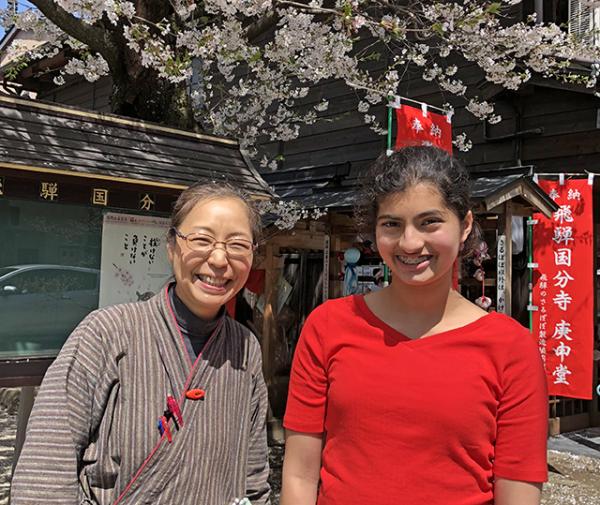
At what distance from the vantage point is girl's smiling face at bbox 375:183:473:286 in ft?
5.81

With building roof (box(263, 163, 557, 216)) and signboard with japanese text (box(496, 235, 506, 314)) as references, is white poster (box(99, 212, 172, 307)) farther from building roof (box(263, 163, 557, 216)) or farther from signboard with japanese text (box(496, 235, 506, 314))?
signboard with japanese text (box(496, 235, 506, 314))

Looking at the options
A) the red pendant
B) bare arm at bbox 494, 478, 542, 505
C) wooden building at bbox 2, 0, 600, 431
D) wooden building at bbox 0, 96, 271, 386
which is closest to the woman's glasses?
the red pendant

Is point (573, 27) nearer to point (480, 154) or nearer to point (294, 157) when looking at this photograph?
point (480, 154)

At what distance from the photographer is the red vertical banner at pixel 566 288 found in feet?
21.9

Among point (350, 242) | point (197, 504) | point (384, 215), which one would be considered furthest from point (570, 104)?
point (197, 504)

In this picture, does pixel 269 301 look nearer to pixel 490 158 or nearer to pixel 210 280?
pixel 490 158

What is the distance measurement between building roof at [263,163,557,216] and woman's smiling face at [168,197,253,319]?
148 cm

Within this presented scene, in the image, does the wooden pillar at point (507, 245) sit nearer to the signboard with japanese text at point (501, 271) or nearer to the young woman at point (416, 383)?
the signboard with japanese text at point (501, 271)

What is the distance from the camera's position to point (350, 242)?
7633 mm

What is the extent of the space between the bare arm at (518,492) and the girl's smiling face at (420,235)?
61 centimetres

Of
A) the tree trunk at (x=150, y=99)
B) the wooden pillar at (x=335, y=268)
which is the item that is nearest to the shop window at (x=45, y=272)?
the tree trunk at (x=150, y=99)

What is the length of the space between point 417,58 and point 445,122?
955 mm

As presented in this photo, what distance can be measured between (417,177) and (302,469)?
0.98 m

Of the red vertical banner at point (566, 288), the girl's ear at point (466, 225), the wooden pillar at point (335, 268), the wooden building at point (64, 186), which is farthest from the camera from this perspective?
the wooden pillar at point (335, 268)
